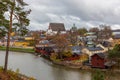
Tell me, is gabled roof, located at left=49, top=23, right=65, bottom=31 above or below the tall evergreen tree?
above

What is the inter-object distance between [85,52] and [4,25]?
4877 cm

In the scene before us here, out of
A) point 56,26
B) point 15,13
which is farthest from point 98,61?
point 56,26

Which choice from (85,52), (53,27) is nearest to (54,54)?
→ (85,52)

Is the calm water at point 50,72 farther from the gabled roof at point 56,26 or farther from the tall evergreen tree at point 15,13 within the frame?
the gabled roof at point 56,26

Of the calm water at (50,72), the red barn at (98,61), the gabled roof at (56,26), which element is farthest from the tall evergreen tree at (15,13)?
the gabled roof at (56,26)

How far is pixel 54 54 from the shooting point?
244 feet

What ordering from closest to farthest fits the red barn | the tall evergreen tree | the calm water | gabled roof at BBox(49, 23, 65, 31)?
1. the tall evergreen tree
2. the calm water
3. the red barn
4. gabled roof at BBox(49, 23, 65, 31)

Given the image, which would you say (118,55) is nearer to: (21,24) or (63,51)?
(63,51)

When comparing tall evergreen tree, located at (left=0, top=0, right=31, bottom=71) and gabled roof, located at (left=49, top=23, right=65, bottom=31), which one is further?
gabled roof, located at (left=49, top=23, right=65, bottom=31)

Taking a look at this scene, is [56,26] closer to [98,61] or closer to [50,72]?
[98,61]

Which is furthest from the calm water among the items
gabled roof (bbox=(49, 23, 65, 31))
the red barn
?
gabled roof (bbox=(49, 23, 65, 31))

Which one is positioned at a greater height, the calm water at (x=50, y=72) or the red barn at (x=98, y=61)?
the red barn at (x=98, y=61)

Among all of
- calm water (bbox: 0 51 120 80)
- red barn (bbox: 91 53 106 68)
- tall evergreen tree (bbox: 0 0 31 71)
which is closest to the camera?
tall evergreen tree (bbox: 0 0 31 71)

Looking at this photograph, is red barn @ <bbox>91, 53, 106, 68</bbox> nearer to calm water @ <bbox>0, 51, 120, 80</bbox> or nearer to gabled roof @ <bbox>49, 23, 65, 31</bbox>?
calm water @ <bbox>0, 51, 120, 80</bbox>
